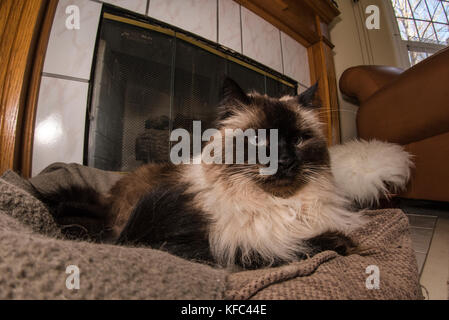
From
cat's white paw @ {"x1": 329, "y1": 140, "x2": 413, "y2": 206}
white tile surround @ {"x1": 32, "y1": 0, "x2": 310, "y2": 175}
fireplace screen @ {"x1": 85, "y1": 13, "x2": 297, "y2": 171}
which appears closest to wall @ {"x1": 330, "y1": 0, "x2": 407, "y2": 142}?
cat's white paw @ {"x1": 329, "y1": 140, "x2": 413, "y2": 206}

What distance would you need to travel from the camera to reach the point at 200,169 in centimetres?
75

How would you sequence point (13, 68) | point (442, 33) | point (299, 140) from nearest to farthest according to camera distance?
point (299, 140)
point (13, 68)
point (442, 33)

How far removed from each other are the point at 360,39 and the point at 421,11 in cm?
127

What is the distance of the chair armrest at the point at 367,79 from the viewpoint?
5.48 feet

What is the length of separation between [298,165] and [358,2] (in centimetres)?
341

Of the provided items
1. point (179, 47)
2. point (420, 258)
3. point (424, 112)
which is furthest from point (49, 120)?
point (424, 112)

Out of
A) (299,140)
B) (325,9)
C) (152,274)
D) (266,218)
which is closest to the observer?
(152,274)

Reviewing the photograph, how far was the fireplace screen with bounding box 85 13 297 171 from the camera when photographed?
4.58 ft

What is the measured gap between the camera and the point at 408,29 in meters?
2.86

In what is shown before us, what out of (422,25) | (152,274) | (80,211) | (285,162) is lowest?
(152,274)

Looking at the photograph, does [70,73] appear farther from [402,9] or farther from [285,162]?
[402,9]

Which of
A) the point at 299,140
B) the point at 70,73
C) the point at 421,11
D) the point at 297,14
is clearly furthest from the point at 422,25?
the point at 70,73

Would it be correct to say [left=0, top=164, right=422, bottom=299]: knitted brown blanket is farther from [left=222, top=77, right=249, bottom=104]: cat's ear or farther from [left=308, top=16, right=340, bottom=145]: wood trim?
[left=308, top=16, right=340, bottom=145]: wood trim
